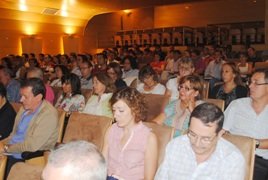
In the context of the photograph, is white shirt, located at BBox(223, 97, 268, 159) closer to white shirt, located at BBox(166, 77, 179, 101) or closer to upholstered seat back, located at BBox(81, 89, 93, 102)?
white shirt, located at BBox(166, 77, 179, 101)

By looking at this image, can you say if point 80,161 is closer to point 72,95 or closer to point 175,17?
point 72,95

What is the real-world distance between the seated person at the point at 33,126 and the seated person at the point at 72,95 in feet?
4.07

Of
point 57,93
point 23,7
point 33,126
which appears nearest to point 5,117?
point 33,126

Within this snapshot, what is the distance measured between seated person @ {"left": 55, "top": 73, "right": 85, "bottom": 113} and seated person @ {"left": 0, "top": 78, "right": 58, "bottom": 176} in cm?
124

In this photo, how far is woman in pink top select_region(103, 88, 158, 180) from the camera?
2.42 m

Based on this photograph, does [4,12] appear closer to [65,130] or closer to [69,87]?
[69,87]

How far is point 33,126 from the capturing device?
3.29m

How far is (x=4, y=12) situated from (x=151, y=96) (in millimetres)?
10610

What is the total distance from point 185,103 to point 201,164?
124cm

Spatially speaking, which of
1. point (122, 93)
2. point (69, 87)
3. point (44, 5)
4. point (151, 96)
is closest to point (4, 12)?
point (44, 5)

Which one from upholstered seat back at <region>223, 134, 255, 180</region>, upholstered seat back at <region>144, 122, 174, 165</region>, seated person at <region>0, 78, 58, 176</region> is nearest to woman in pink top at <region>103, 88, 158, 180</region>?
upholstered seat back at <region>144, 122, 174, 165</region>

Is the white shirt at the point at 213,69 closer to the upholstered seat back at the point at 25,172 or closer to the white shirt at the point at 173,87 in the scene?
the white shirt at the point at 173,87

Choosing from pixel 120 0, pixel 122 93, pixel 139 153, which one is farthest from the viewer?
pixel 120 0

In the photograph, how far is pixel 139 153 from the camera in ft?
8.11
